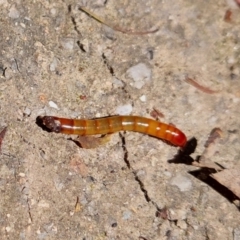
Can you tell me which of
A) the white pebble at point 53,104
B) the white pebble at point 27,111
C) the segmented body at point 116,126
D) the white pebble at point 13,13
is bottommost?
the white pebble at point 27,111

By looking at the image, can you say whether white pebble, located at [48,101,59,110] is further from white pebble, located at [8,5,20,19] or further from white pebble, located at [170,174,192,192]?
white pebble, located at [170,174,192,192]

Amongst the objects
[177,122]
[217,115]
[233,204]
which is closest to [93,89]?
[177,122]

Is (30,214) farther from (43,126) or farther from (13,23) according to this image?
(13,23)

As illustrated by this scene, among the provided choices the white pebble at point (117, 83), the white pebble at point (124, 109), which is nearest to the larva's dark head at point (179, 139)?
the white pebble at point (124, 109)

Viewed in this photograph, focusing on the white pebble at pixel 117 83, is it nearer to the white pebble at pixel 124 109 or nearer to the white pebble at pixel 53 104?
the white pebble at pixel 124 109

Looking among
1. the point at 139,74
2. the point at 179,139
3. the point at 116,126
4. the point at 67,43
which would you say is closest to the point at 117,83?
the point at 139,74

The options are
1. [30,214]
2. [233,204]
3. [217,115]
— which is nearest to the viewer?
[30,214]
